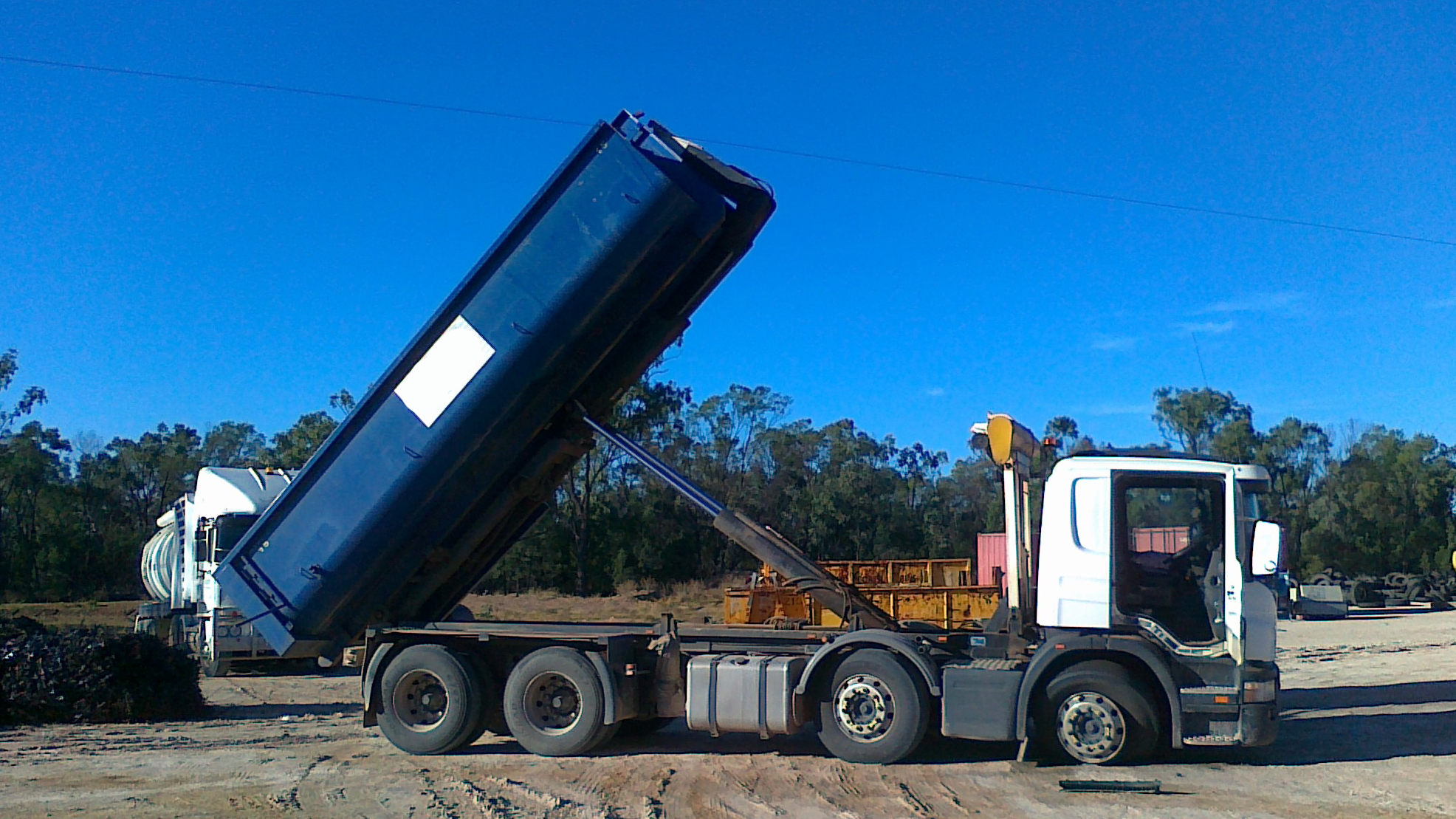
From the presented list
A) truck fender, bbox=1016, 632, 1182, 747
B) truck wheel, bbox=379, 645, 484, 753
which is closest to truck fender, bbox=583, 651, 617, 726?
truck wheel, bbox=379, 645, 484, 753

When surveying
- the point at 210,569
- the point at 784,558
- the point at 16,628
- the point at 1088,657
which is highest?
the point at 784,558

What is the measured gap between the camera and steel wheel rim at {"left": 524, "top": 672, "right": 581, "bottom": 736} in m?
9.59

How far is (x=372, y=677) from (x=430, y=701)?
22.4 inches

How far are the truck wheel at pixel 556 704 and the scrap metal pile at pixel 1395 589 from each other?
33.4 metres

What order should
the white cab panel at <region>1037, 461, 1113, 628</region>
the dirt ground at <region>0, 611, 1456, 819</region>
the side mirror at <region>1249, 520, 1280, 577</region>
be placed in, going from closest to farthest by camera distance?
1. the dirt ground at <region>0, 611, 1456, 819</region>
2. the side mirror at <region>1249, 520, 1280, 577</region>
3. the white cab panel at <region>1037, 461, 1113, 628</region>

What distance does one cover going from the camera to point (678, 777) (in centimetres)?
855

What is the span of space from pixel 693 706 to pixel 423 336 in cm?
385

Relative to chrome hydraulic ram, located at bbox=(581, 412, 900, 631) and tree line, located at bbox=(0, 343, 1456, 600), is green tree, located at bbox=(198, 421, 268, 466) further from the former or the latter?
chrome hydraulic ram, located at bbox=(581, 412, 900, 631)

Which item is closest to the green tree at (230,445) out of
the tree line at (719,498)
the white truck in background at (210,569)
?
the tree line at (719,498)

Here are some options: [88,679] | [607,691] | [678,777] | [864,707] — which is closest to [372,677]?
[607,691]

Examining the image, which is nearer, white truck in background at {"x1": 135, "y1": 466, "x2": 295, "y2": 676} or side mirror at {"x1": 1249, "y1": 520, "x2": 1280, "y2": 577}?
side mirror at {"x1": 1249, "y1": 520, "x2": 1280, "y2": 577}

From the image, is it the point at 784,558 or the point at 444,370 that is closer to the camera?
the point at 444,370

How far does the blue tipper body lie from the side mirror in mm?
4531

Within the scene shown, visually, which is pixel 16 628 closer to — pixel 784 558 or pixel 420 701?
pixel 420 701
